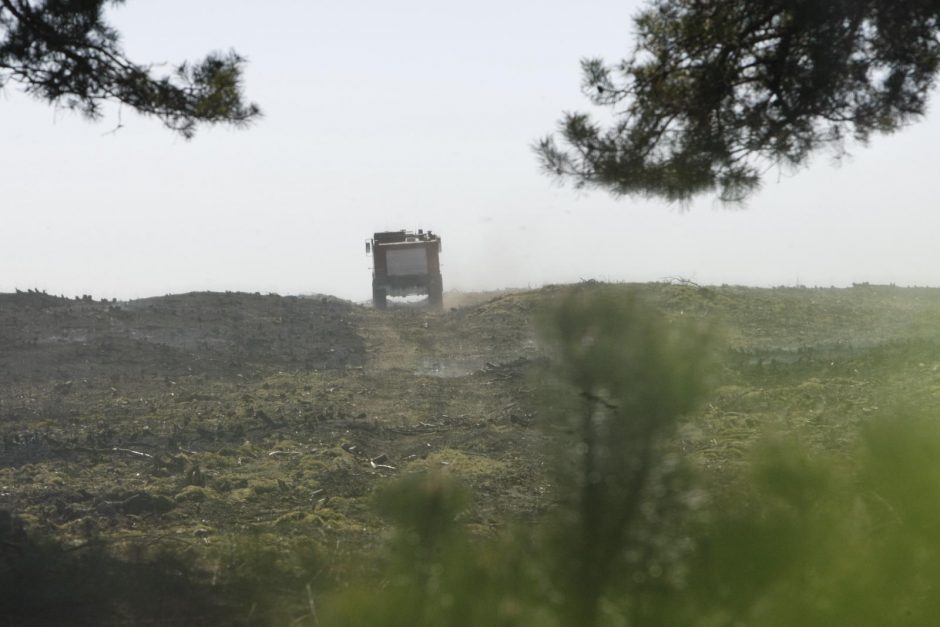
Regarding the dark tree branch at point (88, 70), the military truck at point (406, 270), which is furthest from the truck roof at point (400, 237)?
the dark tree branch at point (88, 70)

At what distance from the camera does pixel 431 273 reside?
32.0m

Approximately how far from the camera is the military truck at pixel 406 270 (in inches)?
1256

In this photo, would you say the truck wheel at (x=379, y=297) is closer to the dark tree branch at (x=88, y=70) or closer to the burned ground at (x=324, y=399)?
the burned ground at (x=324, y=399)

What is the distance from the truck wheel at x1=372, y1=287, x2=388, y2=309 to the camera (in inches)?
1270

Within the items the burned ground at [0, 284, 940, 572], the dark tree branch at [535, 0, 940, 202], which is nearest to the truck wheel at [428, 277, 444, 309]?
the burned ground at [0, 284, 940, 572]

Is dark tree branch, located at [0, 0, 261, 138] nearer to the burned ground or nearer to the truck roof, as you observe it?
the burned ground

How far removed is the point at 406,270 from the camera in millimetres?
31984

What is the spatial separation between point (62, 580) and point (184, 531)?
1.26 m

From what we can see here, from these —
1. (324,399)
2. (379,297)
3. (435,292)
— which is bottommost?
(324,399)

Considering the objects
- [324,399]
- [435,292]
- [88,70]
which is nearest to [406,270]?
[435,292]

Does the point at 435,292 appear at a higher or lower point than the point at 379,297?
higher

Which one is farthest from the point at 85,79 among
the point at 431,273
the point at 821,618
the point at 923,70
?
the point at 431,273

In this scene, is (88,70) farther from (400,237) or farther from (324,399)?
(400,237)

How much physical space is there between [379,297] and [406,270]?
45.7 inches
